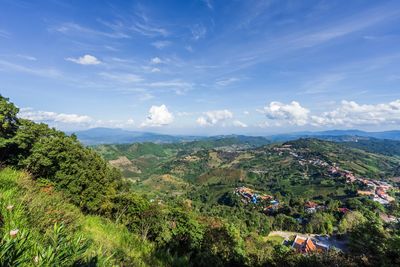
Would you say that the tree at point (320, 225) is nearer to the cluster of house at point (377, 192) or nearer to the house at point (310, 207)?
the house at point (310, 207)

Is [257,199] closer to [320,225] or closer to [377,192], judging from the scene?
[320,225]

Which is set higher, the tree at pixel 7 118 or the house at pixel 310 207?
the tree at pixel 7 118

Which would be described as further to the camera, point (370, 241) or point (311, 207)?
point (311, 207)

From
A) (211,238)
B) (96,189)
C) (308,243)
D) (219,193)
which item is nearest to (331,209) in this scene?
(308,243)

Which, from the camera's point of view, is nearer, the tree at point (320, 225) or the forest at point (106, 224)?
the forest at point (106, 224)

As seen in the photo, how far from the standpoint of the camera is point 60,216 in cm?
377

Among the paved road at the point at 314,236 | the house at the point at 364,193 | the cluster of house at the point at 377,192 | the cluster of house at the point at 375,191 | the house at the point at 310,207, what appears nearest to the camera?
the paved road at the point at 314,236

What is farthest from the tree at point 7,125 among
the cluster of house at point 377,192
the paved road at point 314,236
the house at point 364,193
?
the house at point 364,193

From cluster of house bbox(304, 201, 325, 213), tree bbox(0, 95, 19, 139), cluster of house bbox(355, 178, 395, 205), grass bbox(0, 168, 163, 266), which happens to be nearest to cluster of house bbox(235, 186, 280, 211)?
cluster of house bbox(304, 201, 325, 213)

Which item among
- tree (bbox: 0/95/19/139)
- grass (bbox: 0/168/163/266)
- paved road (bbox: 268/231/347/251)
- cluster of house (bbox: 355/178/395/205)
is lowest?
cluster of house (bbox: 355/178/395/205)

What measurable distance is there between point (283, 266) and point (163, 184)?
170 m

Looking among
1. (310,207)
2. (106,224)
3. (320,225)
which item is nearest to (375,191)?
(310,207)

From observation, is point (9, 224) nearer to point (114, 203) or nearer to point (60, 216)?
point (60, 216)

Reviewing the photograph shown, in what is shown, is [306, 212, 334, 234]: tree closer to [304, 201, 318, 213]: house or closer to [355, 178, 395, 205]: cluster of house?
[304, 201, 318, 213]: house
